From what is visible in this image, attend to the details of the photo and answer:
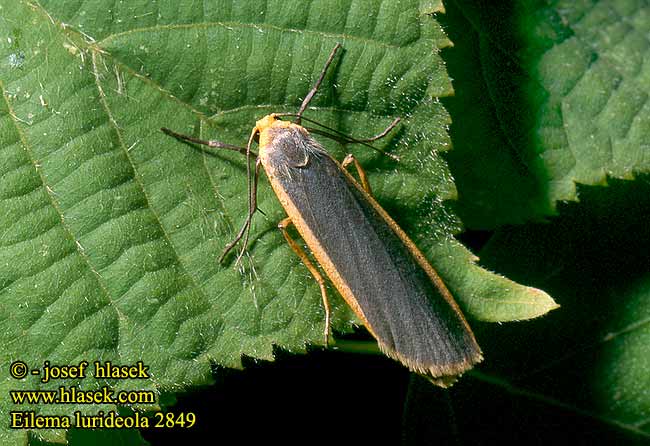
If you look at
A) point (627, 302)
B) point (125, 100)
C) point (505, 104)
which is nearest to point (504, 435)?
point (627, 302)

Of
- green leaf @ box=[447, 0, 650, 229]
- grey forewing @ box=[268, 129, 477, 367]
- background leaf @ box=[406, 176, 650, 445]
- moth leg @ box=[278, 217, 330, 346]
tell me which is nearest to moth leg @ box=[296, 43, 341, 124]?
grey forewing @ box=[268, 129, 477, 367]

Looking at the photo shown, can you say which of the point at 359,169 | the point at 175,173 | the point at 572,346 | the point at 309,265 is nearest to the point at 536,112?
the point at 359,169

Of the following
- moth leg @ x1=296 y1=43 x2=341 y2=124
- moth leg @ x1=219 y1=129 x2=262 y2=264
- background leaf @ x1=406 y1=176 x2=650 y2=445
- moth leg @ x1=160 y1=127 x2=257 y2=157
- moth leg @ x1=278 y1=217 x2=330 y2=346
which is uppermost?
moth leg @ x1=296 y1=43 x2=341 y2=124

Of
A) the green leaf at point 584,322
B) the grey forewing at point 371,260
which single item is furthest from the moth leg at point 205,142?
the green leaf at point 584,322

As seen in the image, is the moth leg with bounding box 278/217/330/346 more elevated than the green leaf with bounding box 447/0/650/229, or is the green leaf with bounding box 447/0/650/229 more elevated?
the green leaf with bounding box 447/0/650/229

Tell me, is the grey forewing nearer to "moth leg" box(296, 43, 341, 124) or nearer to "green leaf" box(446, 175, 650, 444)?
"moth leg" box(296, 43, 341, 124)

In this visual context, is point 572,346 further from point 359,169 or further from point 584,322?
point 359,169
